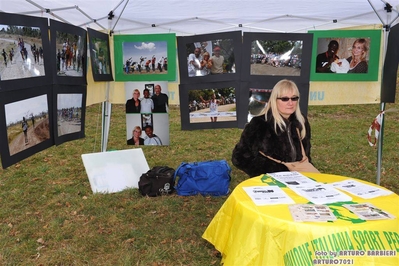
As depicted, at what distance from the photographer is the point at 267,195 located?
7.07 feet

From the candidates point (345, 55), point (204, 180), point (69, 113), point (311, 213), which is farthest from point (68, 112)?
point (345, 55)

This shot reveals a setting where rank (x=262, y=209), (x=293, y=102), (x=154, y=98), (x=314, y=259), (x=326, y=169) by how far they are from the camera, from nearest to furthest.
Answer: (x=314, y=259), (x=262, y=209), (x=293, y=102), (x=154, y=98), (x=326, y=169)

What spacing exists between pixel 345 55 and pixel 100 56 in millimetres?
2779

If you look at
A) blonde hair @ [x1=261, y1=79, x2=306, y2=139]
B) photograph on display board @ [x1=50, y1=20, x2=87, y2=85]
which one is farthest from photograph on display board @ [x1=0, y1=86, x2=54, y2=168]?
blonde hair @ [x1=261, y1=79, x2=306, y2=139]

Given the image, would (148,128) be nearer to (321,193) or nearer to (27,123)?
(27,123)

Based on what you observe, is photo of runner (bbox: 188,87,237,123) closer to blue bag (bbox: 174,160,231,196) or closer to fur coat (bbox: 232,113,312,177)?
blue bag (bbox: 174,160,231,196)

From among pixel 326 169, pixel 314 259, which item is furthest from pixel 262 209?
pixel 326 169

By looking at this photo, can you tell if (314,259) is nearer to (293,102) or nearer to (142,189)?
(293,102)

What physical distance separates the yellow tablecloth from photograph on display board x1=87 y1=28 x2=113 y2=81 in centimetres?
250

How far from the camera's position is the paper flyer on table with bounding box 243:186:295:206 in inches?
80.4

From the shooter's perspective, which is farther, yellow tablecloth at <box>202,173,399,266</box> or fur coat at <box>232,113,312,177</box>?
Result: fur coat at <box>232,113,312,177</box>

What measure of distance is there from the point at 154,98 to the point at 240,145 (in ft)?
5.46

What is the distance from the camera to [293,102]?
3004 millimetres

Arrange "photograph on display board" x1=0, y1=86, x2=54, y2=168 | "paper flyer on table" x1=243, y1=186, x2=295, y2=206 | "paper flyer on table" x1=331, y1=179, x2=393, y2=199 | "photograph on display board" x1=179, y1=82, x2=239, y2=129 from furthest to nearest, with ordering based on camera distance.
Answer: "photograph on display board" x1=179, y1=82, x2=239, y2=129
"photograph on display board" x1=0, y1=86, x2=54, y2=168
"paper flyer on table" x1=331, y1=179, x2=393, y2=199
"paper flyer on table" x1=243, y1=186, x2=295, y2=206
